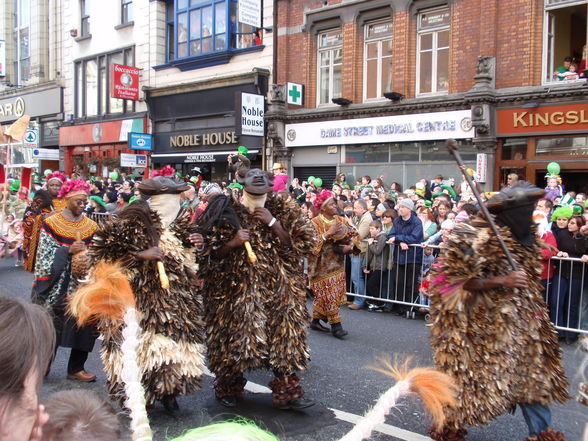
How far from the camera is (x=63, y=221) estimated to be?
558cm

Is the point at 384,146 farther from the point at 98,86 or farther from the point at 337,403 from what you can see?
the point at 98,86

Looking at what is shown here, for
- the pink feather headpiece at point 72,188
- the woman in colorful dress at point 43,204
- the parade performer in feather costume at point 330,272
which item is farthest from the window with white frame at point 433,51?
the pink feather headpiece at point 72,188

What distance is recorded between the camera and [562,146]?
13.6m

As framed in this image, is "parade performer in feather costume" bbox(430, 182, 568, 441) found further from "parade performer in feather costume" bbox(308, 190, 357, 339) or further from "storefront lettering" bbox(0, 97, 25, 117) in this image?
"storefront lettering" bbox(0, 97, 25, 117)

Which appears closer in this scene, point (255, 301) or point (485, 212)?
point (485, 212)

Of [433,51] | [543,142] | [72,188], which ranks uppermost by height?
[433,51]

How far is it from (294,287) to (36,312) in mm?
3682

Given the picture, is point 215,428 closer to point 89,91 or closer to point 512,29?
point 512,29

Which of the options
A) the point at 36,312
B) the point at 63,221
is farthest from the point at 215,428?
the point at 63,221

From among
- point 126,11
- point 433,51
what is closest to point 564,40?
point 433,51

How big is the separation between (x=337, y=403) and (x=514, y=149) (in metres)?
→ 11.2

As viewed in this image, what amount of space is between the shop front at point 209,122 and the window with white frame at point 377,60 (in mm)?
3823

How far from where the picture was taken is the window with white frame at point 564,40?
44.2ft

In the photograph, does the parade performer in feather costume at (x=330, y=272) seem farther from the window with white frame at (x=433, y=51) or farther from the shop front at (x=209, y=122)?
the shop front at (x=209, y=122)
